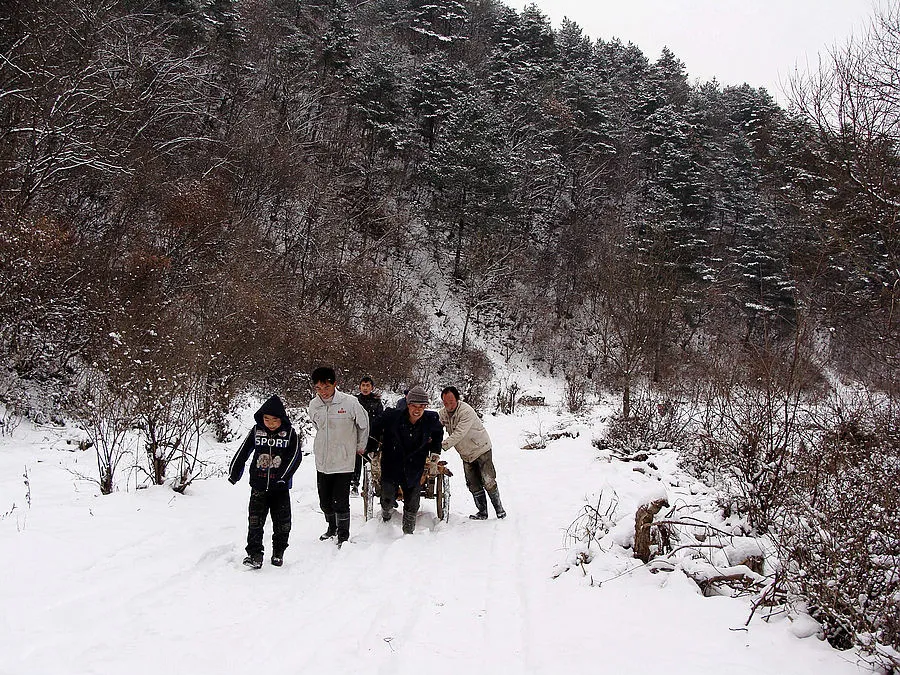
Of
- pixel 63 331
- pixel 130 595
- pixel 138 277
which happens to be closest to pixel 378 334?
pixel 138 277

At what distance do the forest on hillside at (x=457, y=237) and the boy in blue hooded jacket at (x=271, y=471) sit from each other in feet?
9.67

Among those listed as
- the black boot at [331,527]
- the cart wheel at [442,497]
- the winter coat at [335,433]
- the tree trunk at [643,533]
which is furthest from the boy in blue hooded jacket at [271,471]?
the tree trunk at [643,533]

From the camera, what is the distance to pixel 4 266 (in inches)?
394

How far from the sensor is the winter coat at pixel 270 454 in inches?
200

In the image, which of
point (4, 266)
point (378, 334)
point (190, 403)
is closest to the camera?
point (190, 403)

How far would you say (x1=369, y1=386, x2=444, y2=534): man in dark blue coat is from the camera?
20.1 feet

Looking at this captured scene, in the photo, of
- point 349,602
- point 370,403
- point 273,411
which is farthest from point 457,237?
point 349,602

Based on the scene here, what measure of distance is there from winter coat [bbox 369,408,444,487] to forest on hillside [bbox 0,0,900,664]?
3.27 metres

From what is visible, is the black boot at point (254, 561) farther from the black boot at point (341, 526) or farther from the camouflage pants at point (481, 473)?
the camouflage pants at point (481, 473)

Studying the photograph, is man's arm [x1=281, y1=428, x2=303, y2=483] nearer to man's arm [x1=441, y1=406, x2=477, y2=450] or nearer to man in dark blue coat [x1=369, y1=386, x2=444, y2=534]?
man in dark blue coat [x1=369, y1=386, x2=444, y2=534]

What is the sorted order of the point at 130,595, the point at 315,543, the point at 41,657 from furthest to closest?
1. the point at 315,543
2. the point at 130,595
3. the point at 41,657

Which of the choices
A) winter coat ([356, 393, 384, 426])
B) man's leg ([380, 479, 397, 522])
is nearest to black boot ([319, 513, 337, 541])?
man's leg ([380, 479, 397, 522])

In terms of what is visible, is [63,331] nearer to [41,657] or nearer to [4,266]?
[4,266]

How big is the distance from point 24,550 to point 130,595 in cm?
134
